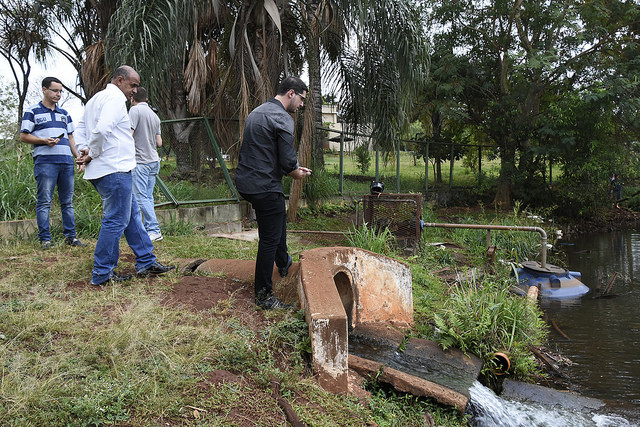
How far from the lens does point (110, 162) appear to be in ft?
13.5

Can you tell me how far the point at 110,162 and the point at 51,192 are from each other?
74.7 inches

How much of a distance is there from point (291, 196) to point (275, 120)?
5.70m

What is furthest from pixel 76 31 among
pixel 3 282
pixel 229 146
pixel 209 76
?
pixel 3 282

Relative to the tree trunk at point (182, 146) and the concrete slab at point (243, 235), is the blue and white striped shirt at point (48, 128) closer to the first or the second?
the concrete slab at point (243, 235)

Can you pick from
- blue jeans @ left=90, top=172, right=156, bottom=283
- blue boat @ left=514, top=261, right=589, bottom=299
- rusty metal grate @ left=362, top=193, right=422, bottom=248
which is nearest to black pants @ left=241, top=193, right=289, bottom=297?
blue jeans @ left=90, top=172, right=156, bottom=283

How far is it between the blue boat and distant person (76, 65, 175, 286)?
679 centimetres

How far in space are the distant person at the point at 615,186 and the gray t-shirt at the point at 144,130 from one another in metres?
17.3

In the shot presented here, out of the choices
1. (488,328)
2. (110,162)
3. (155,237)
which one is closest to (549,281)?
(488,328)

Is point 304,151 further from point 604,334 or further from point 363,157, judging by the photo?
point 604,334

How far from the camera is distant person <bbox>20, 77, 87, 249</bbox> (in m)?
5.35

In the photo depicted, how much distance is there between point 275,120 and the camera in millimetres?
3846

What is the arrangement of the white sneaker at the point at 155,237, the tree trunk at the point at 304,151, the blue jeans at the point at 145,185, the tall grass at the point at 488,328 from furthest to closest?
the tree trunk at the point at 304,151 < the white sneaker at the point at 155,237 < the blue jeans at the point at 145,185 < the tall grass at the point at 488,328

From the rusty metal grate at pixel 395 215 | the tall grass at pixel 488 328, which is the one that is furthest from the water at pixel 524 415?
the rusty metal grate at pixel 395 215

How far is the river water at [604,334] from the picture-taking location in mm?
5344
